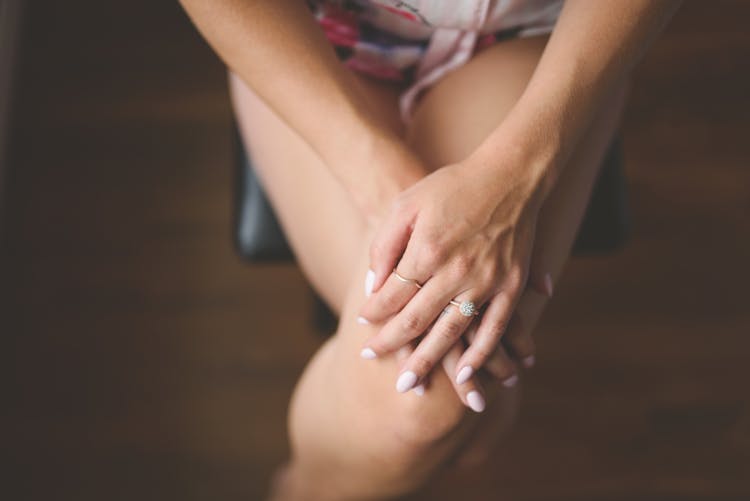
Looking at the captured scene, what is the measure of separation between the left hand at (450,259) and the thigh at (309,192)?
10cm

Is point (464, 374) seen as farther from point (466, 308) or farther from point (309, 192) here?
point (309, 192)

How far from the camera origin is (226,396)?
1341 millimetres

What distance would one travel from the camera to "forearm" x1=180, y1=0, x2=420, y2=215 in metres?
0.71

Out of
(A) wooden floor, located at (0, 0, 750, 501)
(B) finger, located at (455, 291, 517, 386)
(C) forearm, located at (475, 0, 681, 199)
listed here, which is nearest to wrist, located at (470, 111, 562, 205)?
(C) forearm, located at (475, 0, 681, 199)

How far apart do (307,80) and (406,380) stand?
32cm

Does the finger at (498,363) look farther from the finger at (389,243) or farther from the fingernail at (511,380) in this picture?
the finger at (389,243)

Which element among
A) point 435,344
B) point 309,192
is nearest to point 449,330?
point 435,344

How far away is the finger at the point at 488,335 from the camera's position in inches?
26.9

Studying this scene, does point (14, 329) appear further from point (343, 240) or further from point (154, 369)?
point (343, 240)

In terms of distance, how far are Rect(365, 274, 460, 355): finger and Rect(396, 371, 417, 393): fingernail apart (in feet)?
0.10

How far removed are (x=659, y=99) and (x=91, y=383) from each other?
4.28 feet

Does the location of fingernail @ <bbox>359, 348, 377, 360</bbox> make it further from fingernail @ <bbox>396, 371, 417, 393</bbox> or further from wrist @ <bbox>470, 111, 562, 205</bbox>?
wrist @ <bbox>470, 111, 562, 205</bbox>

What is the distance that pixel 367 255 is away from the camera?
739 millimetres

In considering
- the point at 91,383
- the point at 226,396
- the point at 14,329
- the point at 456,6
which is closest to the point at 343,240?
the point at 456,6
